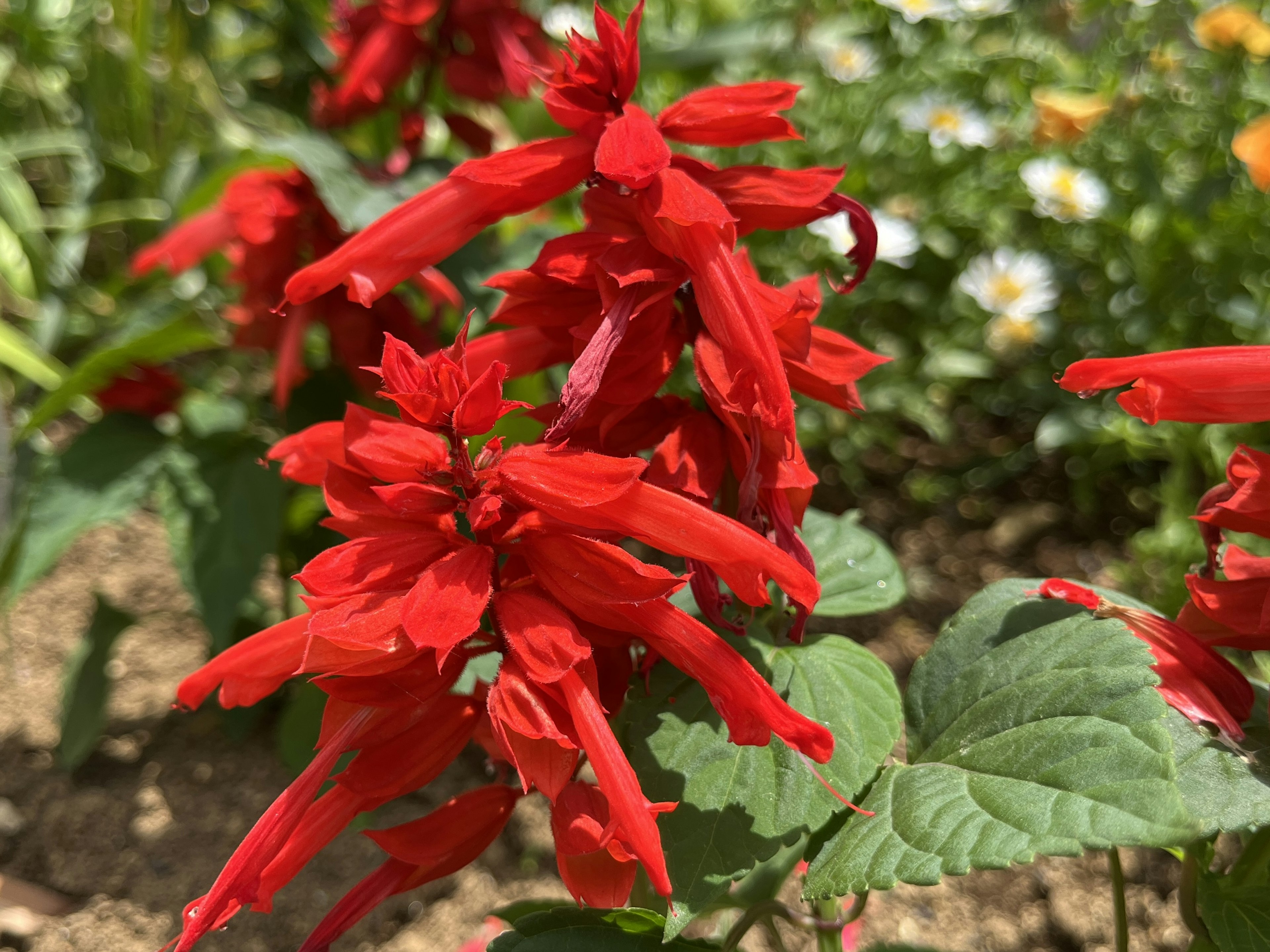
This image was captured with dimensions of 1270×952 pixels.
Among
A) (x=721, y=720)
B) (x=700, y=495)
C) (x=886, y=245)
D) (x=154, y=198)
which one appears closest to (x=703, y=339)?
(x=700, y=495)

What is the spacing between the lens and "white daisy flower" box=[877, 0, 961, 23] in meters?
1.67

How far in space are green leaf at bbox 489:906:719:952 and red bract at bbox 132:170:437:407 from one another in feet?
2.01

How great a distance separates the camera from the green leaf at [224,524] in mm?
1044

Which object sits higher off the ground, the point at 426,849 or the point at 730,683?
the point at 730,683

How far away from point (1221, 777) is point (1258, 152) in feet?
3.90

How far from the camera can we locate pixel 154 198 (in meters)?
1.75

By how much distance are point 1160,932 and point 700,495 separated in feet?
3.16

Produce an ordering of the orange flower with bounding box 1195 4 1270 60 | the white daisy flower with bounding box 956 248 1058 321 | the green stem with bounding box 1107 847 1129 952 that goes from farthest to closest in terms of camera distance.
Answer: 1. the white daisy flower with bounding box 956 248 1058 321
2. the orange flower with bounding box 1195 4 1270 60
3. the green stem with bounding box 1107 847 1129 952

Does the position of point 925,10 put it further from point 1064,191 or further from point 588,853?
point 588,853

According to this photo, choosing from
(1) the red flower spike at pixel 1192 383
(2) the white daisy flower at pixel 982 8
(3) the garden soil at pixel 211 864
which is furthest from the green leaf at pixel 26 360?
(2) the white daisy flower at pixel 982 8

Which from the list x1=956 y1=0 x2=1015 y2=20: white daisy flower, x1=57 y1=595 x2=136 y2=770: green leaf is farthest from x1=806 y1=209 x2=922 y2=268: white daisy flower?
x1=57 y1=595 x2=136 y2=770: green leaf

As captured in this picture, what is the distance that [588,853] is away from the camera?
0.49 metres

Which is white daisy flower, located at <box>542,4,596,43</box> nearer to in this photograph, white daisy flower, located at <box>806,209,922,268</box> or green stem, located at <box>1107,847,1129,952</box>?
white daisy flower, located at <box>806,209,922,268</box>

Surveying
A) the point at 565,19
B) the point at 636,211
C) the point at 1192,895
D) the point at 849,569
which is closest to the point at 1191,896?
the point at 1192,895
